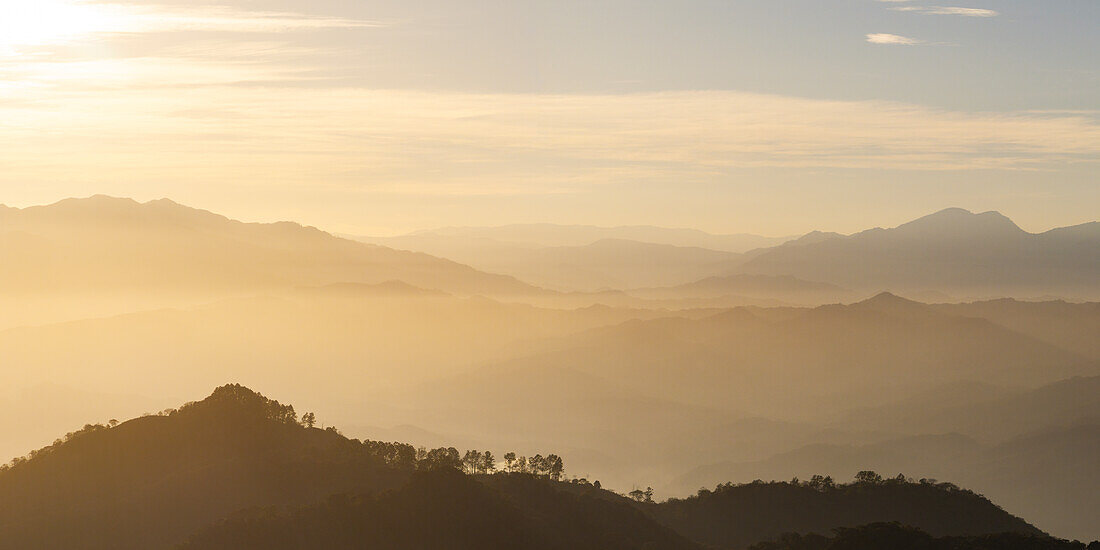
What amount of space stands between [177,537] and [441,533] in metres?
36.4

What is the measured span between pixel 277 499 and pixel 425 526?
27.6 metres

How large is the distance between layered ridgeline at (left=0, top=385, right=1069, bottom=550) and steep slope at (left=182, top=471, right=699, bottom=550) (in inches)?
6.6

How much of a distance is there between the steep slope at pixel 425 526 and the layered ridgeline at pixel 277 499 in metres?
0.17

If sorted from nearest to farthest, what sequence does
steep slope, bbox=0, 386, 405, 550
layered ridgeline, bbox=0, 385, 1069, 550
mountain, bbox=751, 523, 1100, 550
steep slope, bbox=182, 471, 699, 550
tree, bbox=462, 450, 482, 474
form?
steep slope, bbox=182, 471, 699, 550 < layered ridgeline, bbox=0, 385, 1069, 550 < mountain, bbox=751, 523, 1100, 550 < steep slope, bbox=0, 386, 405, 550 < tree, bbox=462, 450, 482, 474

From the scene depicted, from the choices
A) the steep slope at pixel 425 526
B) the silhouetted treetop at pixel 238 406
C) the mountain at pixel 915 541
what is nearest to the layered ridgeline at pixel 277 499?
the steep slope at pixel 425 526

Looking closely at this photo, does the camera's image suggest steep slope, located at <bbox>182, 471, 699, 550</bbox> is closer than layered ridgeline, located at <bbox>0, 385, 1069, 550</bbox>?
Yes

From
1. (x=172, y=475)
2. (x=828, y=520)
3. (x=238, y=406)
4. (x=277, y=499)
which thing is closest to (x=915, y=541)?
(x=828, y=520)

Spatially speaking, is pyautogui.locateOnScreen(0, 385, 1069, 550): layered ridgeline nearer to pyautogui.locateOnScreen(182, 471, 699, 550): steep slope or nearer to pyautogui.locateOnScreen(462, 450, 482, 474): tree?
pyautogui.locateOnScreen(182, 471, 699, 550): steep slope

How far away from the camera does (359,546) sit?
422 feet

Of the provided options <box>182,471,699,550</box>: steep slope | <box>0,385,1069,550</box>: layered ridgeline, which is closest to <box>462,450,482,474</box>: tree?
<box>0,385,1069,550</box>: layered ridgeline

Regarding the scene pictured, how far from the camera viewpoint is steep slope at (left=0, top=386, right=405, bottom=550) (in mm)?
139750

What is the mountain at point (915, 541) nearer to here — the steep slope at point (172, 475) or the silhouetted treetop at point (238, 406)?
the steep slope at point (172, 475)

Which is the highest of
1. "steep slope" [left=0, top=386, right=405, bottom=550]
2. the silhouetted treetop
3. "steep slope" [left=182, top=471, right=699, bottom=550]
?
the silhouetted treetop

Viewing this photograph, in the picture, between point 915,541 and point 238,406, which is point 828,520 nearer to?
point 915,541
